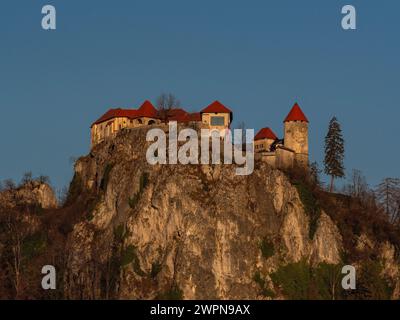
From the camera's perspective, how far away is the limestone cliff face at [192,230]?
327 ft

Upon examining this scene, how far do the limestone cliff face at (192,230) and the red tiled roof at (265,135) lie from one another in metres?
10.4

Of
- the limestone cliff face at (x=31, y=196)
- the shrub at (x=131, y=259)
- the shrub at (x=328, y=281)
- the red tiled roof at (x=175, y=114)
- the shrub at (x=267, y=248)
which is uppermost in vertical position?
the red tiled roof at (x=175, y=114)

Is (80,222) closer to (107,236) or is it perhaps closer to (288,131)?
(107,236)

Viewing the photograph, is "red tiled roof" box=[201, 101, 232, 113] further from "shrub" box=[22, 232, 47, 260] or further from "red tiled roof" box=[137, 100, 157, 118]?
"shrub" box=[22, 232, 47, 260]

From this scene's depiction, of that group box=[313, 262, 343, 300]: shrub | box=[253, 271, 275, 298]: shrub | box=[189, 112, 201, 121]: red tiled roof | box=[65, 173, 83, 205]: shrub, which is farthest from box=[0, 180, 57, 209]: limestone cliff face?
box=[313, 262, 343, 300]: shrub

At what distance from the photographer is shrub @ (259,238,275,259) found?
10231 centimetres

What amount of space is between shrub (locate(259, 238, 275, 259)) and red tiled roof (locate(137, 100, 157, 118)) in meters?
22.6

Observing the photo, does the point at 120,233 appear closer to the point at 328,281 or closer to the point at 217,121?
the point at 217,121

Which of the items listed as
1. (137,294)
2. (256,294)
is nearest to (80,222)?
(137,294)

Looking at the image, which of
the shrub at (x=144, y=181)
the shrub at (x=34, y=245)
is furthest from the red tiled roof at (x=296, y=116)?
the shrub at (x=34, y=245)

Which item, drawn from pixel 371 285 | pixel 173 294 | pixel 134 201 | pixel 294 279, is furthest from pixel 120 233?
pixel 371 285

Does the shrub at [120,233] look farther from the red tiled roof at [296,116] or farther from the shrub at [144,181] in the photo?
the red tiled roof at [296,116]
